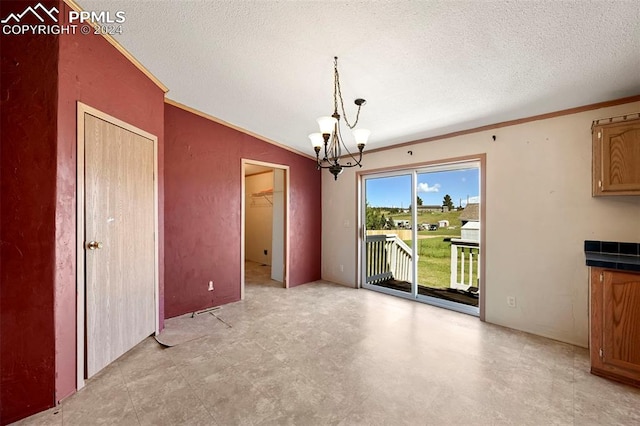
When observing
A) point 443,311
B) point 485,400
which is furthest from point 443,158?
point 485,400

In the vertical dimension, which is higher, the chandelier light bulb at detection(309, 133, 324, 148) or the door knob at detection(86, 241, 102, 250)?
the chandelier light bulb at detection(309, 133, 324, 148)

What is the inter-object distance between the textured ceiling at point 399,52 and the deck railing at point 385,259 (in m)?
2.33

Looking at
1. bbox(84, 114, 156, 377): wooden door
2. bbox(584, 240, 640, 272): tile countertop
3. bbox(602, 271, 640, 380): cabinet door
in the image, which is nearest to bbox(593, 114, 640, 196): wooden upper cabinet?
bbox(584, 240, 640, 272): tile countertop

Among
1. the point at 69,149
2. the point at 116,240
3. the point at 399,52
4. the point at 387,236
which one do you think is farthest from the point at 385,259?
the point at 69,149

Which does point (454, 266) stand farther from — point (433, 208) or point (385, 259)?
point (385, 259)

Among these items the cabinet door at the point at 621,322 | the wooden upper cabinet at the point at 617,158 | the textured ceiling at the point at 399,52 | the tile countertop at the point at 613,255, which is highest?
the textured ceiling at the point at 399,52

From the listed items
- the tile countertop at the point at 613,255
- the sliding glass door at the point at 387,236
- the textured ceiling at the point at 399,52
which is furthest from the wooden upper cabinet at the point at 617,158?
the sliding glass door at the point at 387,236

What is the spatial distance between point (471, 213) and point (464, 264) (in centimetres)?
90

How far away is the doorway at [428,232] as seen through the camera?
365 cm

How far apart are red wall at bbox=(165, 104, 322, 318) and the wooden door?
573 mm

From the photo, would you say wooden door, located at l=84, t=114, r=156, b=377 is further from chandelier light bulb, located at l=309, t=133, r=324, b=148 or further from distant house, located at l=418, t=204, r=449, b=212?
distant house, located at l=418, t=204, r=449, b=212

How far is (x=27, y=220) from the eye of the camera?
68.2 inches

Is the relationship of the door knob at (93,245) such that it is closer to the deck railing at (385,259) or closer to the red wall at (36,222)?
the red wall at (36,222)

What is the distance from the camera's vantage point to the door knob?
2057 millimetres
